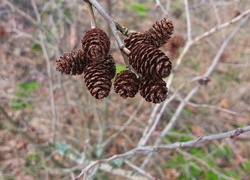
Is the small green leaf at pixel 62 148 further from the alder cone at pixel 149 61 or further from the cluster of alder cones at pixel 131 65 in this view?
the alder cone at pixel 149 61

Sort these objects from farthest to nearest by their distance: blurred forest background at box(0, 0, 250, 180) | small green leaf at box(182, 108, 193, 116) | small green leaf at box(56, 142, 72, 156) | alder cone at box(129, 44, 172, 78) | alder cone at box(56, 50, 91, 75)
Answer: small green leaf at box(182, 108, 193, 116) < blurred forest background at box(0, 0, 250, 180) < small green leaf at box(56, 142, 72, 156) < alder cone at box(56, 50, 91, 75) < alder cone at box(129, 44, 172, 78)

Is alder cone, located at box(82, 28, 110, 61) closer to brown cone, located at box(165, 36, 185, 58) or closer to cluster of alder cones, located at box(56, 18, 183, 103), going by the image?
cluster of alder cones, located at box(56, 18, 183, 103)

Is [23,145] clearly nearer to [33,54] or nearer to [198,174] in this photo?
[33,54]

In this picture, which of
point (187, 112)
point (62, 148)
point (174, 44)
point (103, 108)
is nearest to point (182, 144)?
point (174, 44)

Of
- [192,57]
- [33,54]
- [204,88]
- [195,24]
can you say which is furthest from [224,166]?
[33,54]

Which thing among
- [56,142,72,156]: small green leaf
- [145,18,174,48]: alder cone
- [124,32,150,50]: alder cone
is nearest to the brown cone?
→ [145,18,174,48]: alder cone

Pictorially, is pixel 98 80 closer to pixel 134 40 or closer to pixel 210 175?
pixel 134 40
